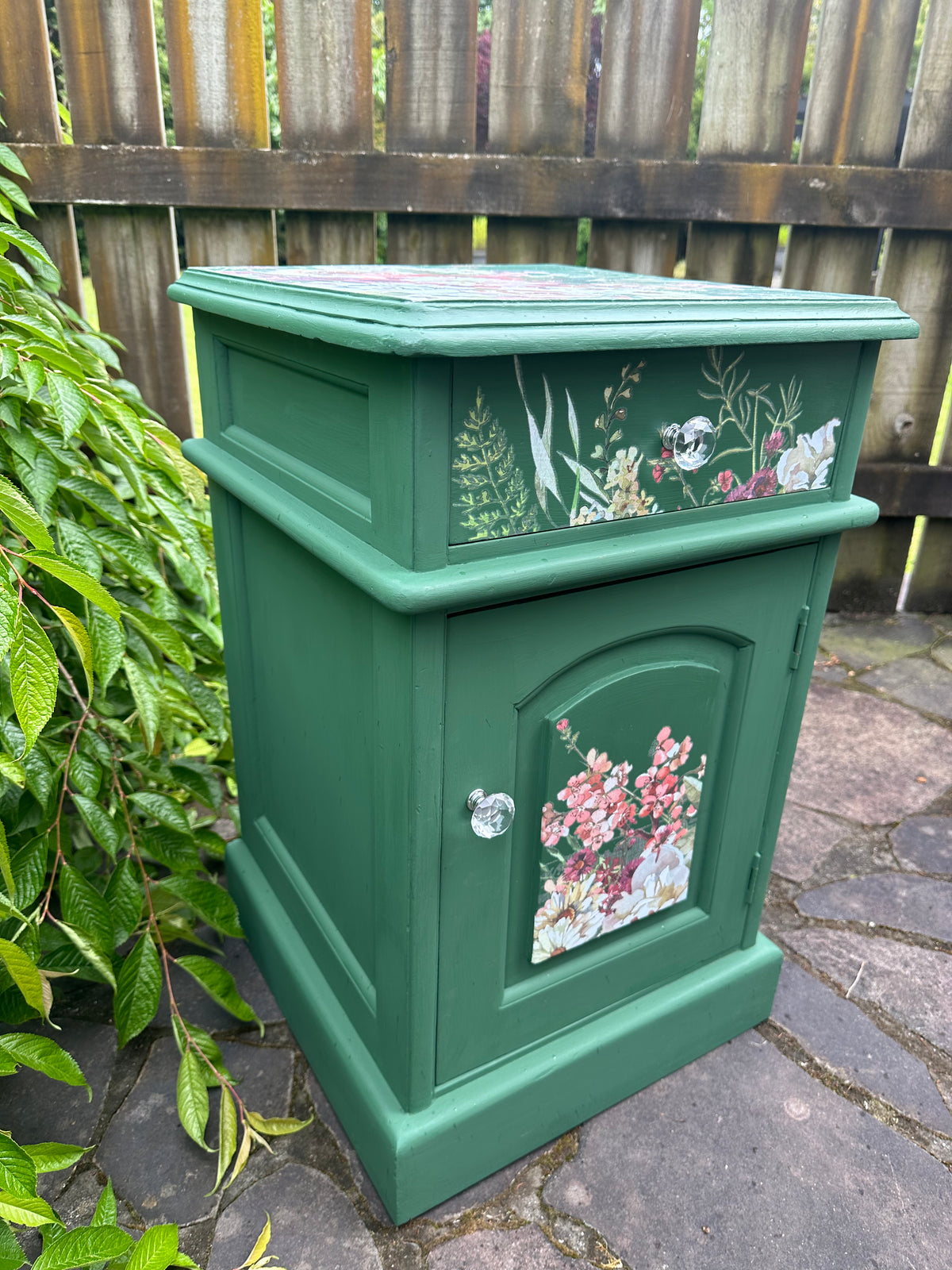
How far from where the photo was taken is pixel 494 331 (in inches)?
33.9

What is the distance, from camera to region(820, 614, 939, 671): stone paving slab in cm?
308

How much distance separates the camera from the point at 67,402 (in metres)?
1.16

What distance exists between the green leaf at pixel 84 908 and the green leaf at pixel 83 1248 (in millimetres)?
373

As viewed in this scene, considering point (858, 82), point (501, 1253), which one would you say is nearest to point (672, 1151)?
point (501, 1253)

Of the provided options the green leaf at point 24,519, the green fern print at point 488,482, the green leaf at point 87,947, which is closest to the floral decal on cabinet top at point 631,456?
the green fern print at point 488,482

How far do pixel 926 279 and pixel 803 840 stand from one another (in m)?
1.94

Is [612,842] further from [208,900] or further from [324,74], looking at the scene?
[324,74]

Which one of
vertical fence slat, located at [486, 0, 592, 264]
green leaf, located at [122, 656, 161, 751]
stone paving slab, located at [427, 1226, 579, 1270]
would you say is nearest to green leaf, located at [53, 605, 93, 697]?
green leaf, located at [122, 656, 161, 751]

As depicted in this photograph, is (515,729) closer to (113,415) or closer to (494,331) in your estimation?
(494,331)

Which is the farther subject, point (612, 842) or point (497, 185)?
point (497, 185)

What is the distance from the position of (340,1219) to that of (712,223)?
9.05 ft

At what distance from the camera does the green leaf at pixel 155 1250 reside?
1033mm

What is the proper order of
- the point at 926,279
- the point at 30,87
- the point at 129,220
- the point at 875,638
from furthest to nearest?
the point at 875,638
the point at 926,279
the point at 129,220
the point at 30,87

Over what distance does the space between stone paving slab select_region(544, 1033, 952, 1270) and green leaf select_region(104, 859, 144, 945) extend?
763mm
